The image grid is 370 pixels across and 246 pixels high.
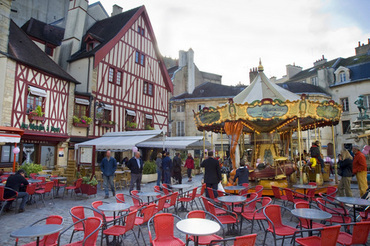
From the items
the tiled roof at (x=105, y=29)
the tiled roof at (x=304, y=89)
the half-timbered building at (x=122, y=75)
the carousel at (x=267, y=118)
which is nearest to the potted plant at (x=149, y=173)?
the carousel at (x=267, y=118)

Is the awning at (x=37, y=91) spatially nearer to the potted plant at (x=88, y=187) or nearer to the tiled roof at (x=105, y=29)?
the tiled roof at (x=105, y=29)

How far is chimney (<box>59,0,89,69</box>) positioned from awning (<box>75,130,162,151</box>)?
6.21 meters

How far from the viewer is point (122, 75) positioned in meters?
15.8

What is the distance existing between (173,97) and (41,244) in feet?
76.9

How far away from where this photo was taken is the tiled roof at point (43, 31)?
14305 mm

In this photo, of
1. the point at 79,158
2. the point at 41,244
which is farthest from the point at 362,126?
the point at 41,244

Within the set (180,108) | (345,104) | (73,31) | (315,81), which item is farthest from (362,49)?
(73,31)

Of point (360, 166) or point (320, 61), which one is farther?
point (320, 61)

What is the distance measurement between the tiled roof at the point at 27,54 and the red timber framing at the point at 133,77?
2.38m

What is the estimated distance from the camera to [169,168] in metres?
9.19

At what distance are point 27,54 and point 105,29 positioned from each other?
647 cm

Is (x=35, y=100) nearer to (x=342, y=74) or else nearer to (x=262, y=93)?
(x=262, y=93)

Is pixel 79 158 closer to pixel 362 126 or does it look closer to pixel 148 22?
pixel 148 22

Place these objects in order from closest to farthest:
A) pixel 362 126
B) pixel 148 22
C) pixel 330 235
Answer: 1. pixel 330 235
2. pixel 362 126
3. pixel 148 22
